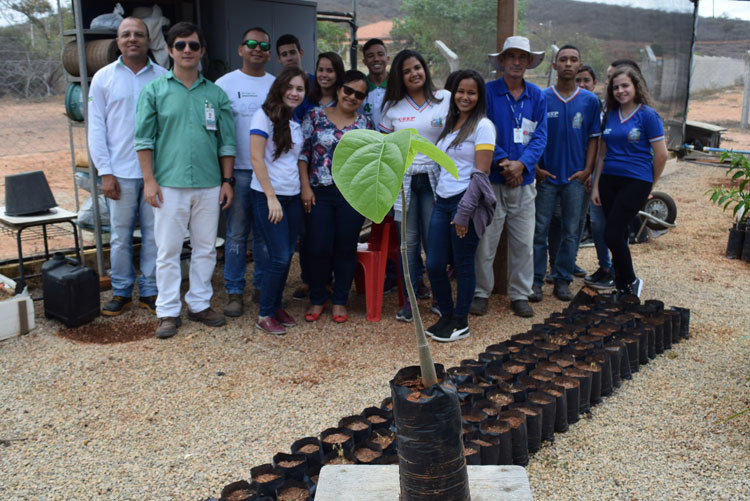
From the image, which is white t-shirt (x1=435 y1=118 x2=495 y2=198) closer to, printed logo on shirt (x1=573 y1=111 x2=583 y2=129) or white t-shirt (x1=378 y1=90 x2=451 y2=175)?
white t-shirt (x1=378 y1=90 x2=451 y2=175)

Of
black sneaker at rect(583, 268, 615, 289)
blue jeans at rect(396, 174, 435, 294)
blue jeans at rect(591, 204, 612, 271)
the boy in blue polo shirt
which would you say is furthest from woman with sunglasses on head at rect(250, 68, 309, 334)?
black sneaker at rect(583, 268, 615, 289)

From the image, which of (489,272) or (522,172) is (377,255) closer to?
(489,272)

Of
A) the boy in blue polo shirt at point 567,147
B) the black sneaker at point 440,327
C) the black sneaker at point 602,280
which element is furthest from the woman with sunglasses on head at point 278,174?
the black sneaker at point 602,280

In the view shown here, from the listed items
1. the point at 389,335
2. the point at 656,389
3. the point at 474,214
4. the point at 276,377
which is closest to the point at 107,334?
the point at 276,377

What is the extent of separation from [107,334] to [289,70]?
1999mm

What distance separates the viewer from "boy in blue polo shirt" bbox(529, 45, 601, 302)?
4.48m

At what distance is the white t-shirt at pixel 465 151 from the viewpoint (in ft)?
12.4

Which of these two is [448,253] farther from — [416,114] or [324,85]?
[324,85]

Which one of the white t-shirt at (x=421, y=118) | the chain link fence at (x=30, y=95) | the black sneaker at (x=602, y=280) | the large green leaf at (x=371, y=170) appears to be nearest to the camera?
the large green leaf at (x=371, y=170)

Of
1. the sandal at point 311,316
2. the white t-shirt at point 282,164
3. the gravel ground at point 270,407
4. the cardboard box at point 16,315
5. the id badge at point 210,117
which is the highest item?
the id badge at point 210,117

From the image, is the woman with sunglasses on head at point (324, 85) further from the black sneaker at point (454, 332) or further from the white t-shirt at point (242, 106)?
the black sneaker at point (454, 332)

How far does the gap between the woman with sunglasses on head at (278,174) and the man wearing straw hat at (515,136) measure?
1.23m

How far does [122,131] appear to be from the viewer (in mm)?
4113

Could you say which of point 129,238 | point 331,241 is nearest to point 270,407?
point 331,241
